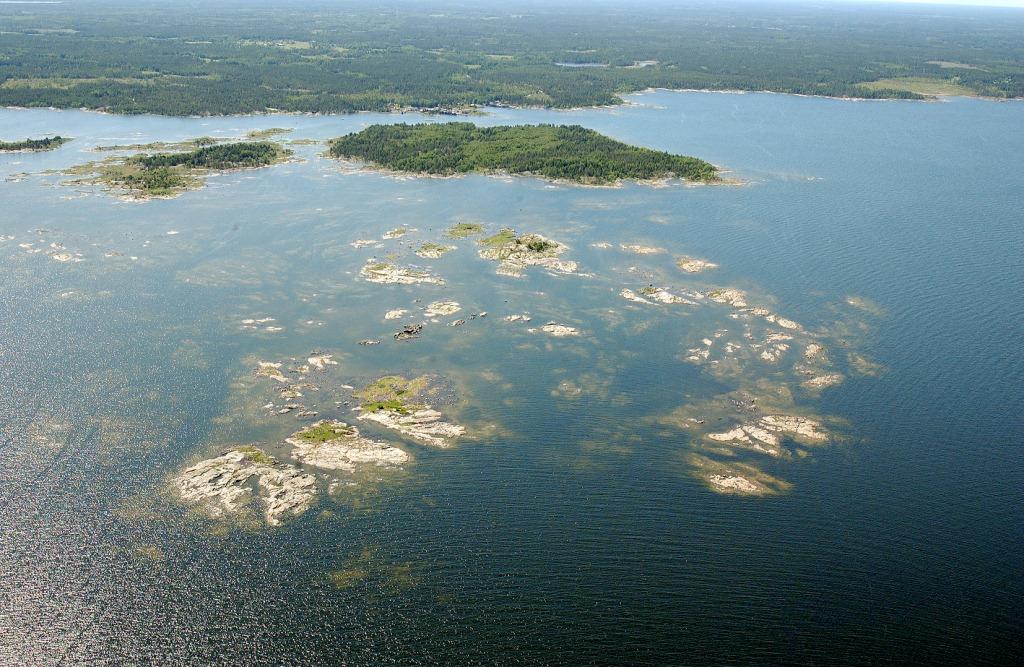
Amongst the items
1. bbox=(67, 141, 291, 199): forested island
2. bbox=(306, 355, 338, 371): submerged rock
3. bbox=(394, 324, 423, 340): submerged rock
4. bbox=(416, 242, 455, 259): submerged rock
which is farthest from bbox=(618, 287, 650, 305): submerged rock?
bbox=(67, 141, 291, 199): forested island

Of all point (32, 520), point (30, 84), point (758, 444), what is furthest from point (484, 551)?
point (30, 84)

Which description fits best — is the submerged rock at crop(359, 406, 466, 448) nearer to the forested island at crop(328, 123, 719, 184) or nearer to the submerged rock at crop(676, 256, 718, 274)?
the submerged rock at crop(676, 256, 718, 274)

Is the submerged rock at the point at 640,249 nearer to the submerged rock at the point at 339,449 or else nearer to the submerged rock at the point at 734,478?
the submerged rock at the point at 734,478

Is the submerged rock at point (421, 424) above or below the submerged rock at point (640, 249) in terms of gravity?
below

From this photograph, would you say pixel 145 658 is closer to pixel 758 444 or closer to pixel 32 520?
pixel 32 520

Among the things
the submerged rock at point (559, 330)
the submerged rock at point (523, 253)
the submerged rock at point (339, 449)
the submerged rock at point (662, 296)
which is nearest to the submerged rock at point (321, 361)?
the submerged rock at point (339, 449)
